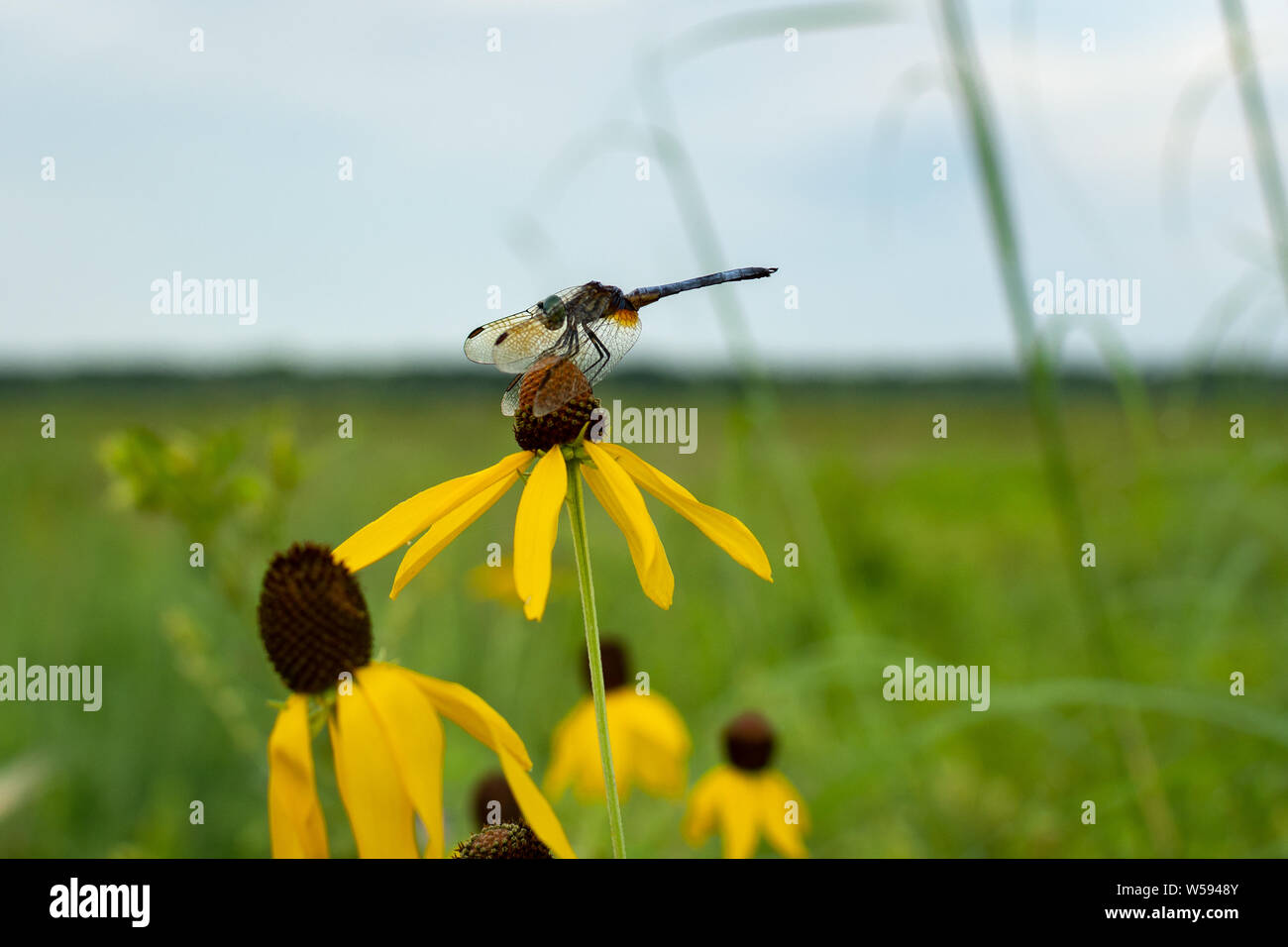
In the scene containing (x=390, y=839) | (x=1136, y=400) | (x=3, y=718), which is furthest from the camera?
(x=3, y=718)

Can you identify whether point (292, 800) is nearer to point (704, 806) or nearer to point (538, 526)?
point (538, 526)

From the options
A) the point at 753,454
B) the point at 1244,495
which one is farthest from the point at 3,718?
the point at 1244,495

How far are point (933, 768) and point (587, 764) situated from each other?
105cm

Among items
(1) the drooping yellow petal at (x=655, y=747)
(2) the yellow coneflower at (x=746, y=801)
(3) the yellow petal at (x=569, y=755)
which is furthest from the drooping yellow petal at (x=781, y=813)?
(3) the yellow petal at (x=569, y=755)

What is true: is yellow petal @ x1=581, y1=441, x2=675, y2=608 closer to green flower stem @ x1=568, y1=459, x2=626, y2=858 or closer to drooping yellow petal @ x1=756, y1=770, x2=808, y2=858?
green flower stem @ x1=568, y1=459, x2=626, y2=858

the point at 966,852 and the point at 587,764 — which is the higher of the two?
the point at 587,764

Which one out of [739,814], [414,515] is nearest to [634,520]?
[414,515]

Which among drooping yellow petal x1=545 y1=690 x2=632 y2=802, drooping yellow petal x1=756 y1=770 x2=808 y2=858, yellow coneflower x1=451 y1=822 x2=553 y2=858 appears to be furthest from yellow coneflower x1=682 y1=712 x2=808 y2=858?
yellow coneflower x1=451 y1=822 x2=553 y2=858

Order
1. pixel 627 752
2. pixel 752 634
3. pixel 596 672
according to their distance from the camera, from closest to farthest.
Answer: pixel 596 672
pixel 627 752
pixel 752 634

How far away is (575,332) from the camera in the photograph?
0.74 metres

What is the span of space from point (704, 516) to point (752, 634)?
1958mm
